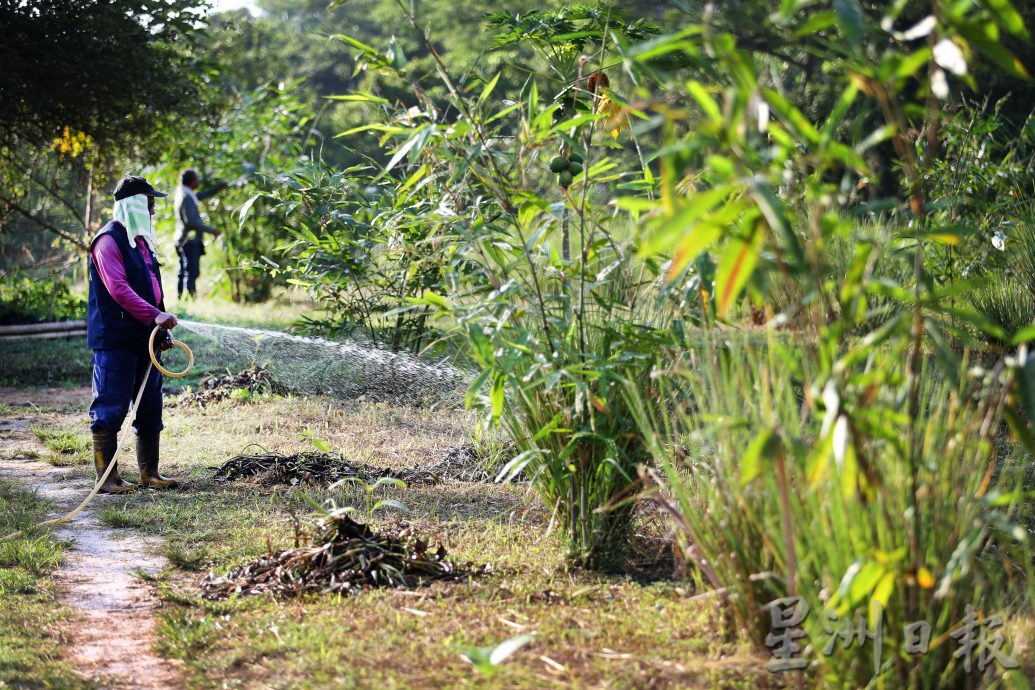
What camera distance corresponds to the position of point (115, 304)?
505 cm

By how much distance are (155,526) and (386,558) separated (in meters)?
1.40

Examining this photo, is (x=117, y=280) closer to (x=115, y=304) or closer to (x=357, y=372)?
(x=115, y=304)

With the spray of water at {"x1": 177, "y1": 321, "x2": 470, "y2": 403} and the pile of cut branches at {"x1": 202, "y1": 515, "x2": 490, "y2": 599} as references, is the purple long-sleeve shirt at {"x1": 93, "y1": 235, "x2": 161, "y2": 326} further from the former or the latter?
the spray of water at {"x1": 177, "y1": 321, "x2": 470, "y2": 403}

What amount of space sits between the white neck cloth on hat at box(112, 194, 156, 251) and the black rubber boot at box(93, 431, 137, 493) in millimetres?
942

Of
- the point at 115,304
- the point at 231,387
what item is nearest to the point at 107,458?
the point at 115,304

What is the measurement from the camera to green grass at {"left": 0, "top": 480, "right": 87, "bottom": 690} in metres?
2.94

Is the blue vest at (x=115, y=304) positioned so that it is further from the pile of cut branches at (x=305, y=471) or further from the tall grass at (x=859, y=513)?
the tall grass at (x=859, y=513)

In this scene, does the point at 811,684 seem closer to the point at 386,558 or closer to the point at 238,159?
the point at 386,558

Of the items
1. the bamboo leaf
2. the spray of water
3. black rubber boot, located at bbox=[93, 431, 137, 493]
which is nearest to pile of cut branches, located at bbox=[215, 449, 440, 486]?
black rubber boot, located at bbox=[93, 431, 137, 493]

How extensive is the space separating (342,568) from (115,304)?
219 centimetres

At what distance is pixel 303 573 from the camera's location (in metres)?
3.58

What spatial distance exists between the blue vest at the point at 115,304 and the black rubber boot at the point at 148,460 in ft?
1.49

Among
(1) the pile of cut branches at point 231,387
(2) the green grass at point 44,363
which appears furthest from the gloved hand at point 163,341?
(2) the green grass at point 44,363

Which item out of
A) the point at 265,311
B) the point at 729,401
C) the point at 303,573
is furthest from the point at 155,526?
the point at 265,311
